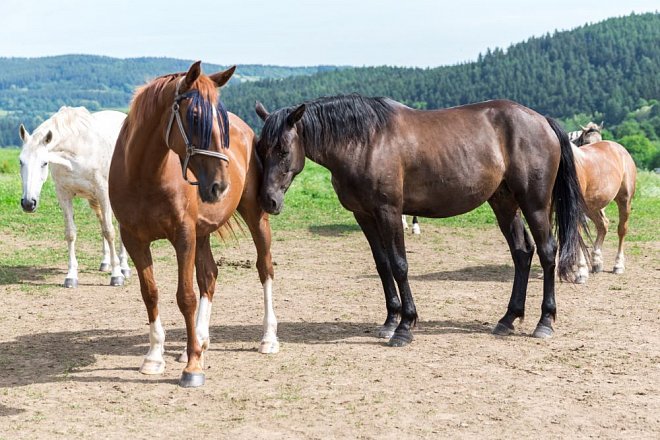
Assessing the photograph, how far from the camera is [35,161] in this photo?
8656 mm

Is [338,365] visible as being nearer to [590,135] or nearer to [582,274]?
[582,274]

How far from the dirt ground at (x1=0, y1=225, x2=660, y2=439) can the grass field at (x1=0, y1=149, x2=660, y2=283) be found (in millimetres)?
1626

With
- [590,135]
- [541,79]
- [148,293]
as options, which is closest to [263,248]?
[148,293]

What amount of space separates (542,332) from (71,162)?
18.9 ft

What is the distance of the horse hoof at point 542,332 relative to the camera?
6.64 metres

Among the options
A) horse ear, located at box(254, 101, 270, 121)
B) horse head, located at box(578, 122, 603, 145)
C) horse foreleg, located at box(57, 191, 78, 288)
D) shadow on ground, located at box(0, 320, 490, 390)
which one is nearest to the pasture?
shadow on ground, located at box(0, 320, 490, 390)

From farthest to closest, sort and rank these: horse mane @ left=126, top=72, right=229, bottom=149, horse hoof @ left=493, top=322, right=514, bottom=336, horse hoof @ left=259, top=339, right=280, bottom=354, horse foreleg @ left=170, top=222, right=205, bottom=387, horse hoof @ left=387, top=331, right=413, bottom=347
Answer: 1. horse hoof @ left=493, top=322, right=514, bottom=336
2. horse hoof @ left=387, top=331, right=413, bottom=347
3. horse hoof @ left=259, top=339, right=280, bottom=354
4. horse foreleg @ left=170, top=222, right=205, bottom=387
5. horse mane @ left=126, top=72, right=229, bottom=149

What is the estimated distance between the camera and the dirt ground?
4.51 meters

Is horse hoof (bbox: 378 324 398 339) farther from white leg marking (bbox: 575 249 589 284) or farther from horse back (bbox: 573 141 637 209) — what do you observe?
horse back (bbox: 573 141 637 209)

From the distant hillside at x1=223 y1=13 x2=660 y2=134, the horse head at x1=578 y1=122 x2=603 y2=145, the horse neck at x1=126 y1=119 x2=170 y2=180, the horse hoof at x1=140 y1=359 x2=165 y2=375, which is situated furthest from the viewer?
the distant hillside at x1=223 y1=13 x2=660 y2=134

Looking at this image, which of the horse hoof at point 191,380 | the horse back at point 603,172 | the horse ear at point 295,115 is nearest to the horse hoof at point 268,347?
the horse hoof at point 191,380

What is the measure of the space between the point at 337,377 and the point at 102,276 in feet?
17.6

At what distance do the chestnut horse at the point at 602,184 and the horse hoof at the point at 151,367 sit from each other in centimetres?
545

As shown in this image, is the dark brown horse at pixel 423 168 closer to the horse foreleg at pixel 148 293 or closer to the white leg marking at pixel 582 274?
the horse foreleg at pixel 148 293
